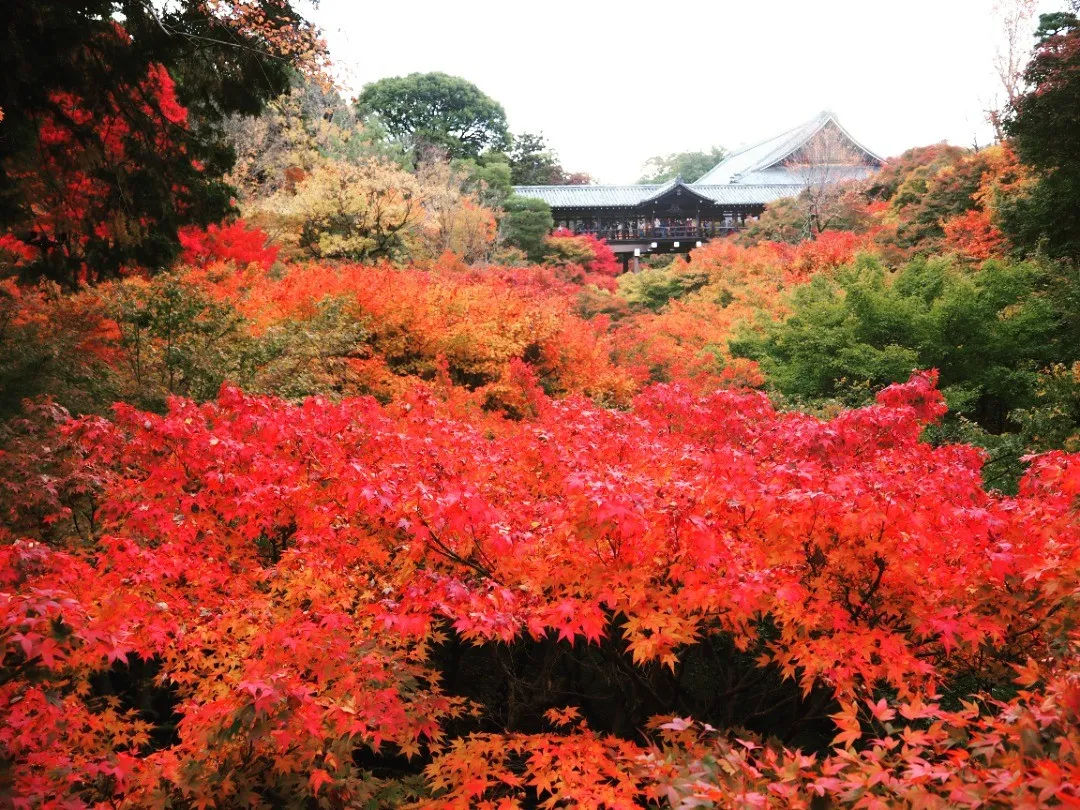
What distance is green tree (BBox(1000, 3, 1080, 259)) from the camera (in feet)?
39.1

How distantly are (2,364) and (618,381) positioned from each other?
37.7ft

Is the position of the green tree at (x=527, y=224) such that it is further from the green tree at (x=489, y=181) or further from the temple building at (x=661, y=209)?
the temple building at (x=661, y=209)

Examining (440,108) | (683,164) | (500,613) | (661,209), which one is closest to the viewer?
(500,613)

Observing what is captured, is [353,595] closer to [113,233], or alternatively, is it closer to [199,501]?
[199,501]

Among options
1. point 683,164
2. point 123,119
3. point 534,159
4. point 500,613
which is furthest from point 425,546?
point 683,164

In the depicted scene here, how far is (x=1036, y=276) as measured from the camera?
1246cm

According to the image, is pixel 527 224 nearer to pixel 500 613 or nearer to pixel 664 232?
pixel 664 232

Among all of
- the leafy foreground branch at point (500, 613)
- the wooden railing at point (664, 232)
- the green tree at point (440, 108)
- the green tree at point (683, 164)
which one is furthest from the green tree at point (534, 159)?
the leafy foreground branch at point (500, 613)

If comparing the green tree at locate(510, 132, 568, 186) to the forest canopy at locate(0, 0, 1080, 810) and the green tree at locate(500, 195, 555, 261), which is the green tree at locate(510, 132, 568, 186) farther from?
the forest canopy at locate(0, 0, 1080, 810)

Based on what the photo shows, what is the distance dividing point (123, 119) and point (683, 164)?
76.2 m

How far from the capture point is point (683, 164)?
78.0m

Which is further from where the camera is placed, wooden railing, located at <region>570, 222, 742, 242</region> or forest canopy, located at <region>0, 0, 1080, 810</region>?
wooden railing, located at <region>570, 222, 742, 242</region>

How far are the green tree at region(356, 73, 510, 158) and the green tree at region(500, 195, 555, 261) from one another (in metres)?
12.9

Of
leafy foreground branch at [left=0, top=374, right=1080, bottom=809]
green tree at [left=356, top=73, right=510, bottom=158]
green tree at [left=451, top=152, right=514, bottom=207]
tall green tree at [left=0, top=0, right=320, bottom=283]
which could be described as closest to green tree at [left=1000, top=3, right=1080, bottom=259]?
leafy foreground branch at [left=0, top=374, right=1080, bottom=809]
